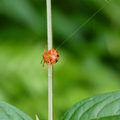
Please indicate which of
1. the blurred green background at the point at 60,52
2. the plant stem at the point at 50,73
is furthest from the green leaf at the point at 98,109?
the blurred green background at the point at 60,52

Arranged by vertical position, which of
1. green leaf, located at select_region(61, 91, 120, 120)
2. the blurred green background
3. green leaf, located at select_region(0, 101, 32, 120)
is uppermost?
the blurred green background

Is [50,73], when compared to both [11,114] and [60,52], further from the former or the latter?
[60,52]

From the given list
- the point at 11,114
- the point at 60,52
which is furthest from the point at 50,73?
the point at 60,52

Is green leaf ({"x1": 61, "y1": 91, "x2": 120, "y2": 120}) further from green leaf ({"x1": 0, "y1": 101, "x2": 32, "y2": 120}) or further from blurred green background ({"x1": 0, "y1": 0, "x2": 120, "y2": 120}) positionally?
blurred green background ({"x1": 0, "y1": 0, "x2": 120, "y2": 120})

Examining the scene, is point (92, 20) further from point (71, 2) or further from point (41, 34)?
point (41, 34)

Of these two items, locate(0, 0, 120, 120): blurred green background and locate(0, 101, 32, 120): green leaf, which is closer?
locate(0, 101, 32, 120): green leaf

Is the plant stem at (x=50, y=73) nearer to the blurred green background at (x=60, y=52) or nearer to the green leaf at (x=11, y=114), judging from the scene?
the green leaf at (x=11, y=114)

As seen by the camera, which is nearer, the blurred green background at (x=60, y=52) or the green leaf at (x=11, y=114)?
the green leaf at (x=11, y=114)

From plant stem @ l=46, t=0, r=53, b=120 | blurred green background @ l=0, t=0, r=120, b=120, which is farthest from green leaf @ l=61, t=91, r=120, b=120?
blurred green background @ l=0, t=0, r=120, b=120
